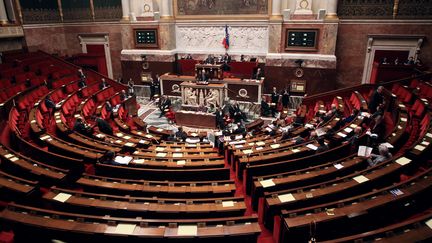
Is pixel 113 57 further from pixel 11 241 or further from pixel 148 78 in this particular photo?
pixel 11 241

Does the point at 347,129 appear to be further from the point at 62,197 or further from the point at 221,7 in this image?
the point at 221,7

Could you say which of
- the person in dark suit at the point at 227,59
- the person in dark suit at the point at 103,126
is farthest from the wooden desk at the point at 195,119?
the person in dark suit at the point at 227,59

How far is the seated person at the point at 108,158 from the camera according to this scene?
6362 mm

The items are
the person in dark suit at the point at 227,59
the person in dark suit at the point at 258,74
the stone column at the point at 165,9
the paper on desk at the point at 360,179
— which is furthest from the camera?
the stone column at the point at 165,9

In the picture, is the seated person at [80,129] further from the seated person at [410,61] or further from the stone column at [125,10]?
the seated person at [410,61]

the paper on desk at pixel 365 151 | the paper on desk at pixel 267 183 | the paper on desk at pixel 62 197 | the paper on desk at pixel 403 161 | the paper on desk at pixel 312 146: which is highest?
the paper on desk at pixel 403 161

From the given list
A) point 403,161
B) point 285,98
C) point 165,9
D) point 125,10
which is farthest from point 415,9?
point 125,10

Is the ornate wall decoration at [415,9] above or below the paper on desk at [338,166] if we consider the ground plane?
above

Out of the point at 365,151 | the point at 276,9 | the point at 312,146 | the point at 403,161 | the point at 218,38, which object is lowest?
the point at 312,146

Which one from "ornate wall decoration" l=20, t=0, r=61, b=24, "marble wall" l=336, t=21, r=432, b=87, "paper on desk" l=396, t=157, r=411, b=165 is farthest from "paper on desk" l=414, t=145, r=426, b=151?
"ornate wall decoration" l=20, t=0, r=61, b=24

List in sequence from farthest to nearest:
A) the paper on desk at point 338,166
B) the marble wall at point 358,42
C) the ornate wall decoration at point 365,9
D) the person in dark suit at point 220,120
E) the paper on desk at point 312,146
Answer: the ornate wall decoration at point 365,9 → the marble wall at point 358,42 → the person in dark suit at point 220,120 → the paper on desk at point 312,146 → the paper on desk at point 338,166

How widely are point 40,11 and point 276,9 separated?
563 inches

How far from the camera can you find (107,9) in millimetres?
18188

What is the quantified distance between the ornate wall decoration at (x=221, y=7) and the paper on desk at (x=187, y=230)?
46.0 feet
